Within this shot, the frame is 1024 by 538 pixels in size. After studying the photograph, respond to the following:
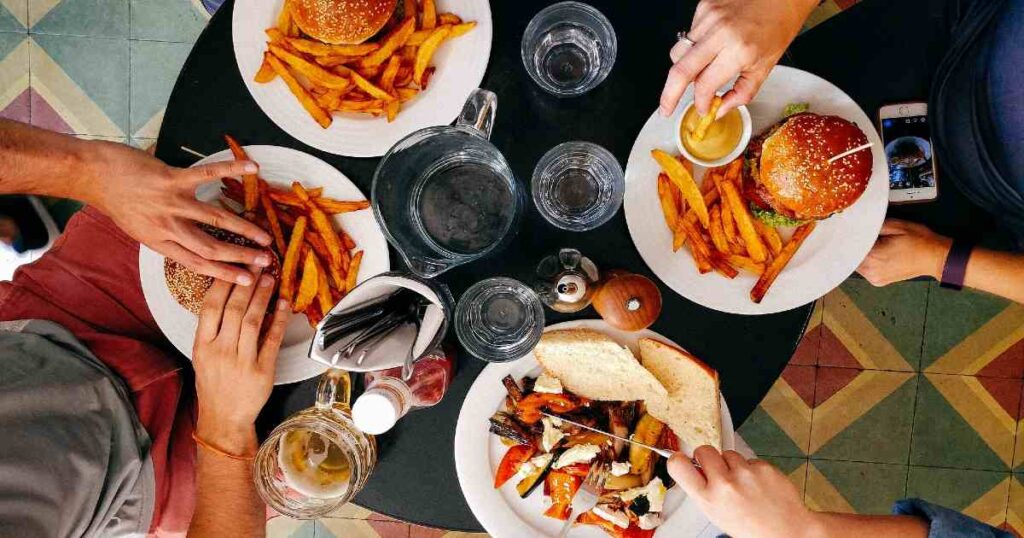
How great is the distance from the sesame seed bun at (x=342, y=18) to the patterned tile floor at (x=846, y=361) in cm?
151

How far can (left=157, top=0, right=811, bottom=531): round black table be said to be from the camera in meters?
1.64

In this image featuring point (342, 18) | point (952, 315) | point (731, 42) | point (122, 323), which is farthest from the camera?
point (952, 315)

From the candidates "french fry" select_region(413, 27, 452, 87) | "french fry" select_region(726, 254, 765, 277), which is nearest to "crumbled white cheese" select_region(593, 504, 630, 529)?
"french fry" select_region(726, 254, 765, 277)

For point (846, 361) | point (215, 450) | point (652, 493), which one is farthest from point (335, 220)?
point (846, 361)

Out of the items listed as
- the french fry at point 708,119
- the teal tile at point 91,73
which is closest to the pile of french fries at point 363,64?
the french fry at point 708,119

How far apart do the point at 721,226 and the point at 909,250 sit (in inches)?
22.1

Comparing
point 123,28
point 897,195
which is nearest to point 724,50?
point 897,195

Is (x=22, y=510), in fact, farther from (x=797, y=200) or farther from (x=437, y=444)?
(x=797, y=200)

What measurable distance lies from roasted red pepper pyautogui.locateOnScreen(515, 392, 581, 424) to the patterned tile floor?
1.37 m

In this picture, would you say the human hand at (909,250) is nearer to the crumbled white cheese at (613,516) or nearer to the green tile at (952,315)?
the crumbled white cheese at (613,516)

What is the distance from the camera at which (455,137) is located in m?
1.51

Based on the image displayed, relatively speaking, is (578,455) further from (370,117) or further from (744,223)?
(370,117)

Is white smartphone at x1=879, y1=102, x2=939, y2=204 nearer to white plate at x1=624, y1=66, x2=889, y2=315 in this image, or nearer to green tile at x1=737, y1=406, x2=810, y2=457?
white plate at x1=624, y1=66, x2=889, y2=315

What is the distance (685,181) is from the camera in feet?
5.08
